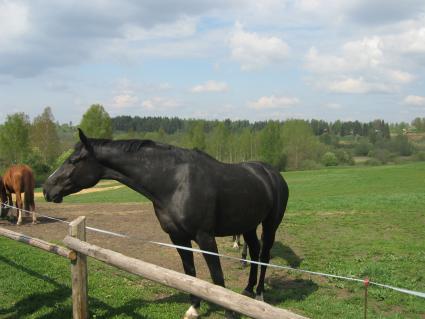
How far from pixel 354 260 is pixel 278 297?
2.90 meters

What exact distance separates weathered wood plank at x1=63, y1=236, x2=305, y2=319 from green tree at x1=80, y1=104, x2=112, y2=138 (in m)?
52.8

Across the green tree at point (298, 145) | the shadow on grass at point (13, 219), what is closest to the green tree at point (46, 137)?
the green tree at point (298, 145)

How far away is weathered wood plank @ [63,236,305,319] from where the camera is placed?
2.73 meters

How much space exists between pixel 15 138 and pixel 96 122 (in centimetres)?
1067

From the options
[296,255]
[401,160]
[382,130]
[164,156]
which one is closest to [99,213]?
[296,255]

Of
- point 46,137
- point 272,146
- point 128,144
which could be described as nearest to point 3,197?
point 128,144

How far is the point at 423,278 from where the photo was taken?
22.7ft

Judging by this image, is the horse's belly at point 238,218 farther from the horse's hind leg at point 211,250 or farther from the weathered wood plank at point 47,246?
the weathered wood plank at point 47,246

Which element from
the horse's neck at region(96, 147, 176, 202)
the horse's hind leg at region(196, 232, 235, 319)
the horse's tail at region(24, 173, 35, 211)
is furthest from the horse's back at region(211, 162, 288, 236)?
the horse's tail at region(24, 173, 35, 211)

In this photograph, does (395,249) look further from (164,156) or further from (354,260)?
(164,156)

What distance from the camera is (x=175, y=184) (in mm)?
4660

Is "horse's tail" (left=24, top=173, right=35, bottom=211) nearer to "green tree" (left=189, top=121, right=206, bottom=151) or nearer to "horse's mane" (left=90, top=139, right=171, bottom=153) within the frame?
"horse's mane" (left=90, top=139, right=171, bottom=153)

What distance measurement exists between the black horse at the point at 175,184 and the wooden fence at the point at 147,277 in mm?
636

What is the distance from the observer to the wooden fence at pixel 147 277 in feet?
9.21
